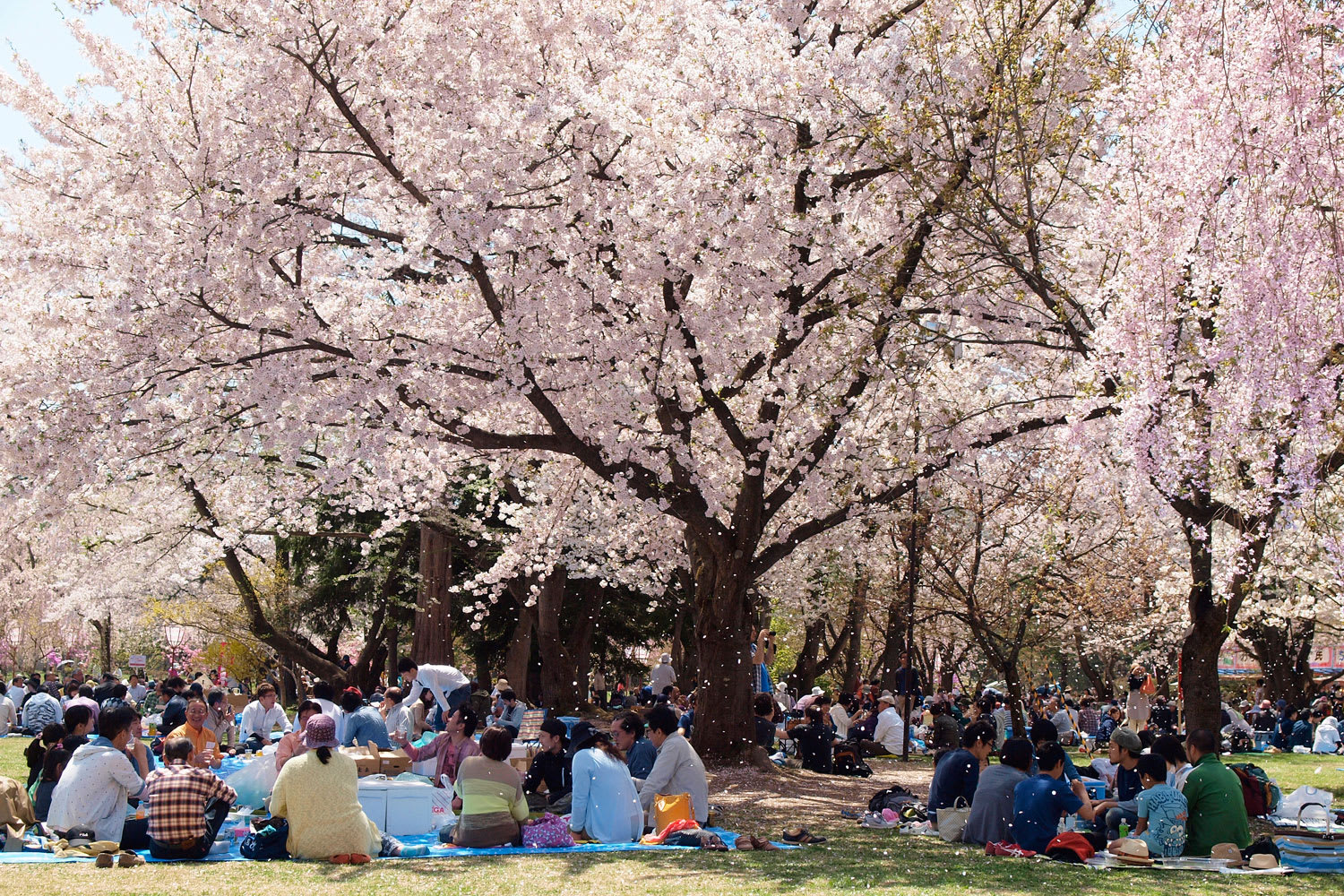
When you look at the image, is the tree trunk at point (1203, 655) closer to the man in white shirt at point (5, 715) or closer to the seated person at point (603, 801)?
the seated person at point (603, 801)

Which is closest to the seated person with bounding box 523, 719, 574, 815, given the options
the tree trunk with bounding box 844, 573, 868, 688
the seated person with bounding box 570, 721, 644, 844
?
the seated person with bounding box 570, 721, 644, 844

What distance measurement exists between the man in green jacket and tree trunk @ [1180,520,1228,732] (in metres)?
4.29

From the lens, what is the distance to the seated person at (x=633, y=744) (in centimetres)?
948

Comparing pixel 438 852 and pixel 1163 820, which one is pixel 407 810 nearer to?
pixel 438 852

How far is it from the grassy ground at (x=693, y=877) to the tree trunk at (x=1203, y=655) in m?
4.83

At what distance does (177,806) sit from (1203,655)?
9702mm

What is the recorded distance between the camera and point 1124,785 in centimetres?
991

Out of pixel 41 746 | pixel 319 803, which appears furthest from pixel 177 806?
pixel 41 746

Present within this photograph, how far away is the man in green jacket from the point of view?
7.95 m

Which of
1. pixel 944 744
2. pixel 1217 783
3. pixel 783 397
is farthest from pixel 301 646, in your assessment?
pixel 1217 783

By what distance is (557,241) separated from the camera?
11.6m

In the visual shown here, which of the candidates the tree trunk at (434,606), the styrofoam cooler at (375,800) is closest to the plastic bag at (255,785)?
the styrofoam cooler at (375,800)

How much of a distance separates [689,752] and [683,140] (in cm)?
536

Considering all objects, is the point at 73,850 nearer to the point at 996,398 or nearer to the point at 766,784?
the point at 766,784
